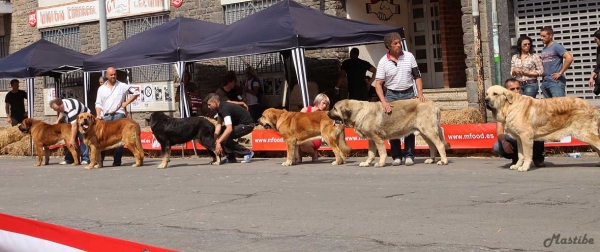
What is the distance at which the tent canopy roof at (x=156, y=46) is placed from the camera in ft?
64.2

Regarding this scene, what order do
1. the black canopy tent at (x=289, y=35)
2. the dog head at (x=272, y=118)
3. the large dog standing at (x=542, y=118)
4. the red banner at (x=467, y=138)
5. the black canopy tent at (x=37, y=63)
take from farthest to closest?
1. the black canopy tent at (x=37, y=63)
2. the black canopy tent at (x=289, y=35)
3. the dog head at (x=272, y=118)
4. the red banner at (x=467, y=138)
5. the large dog standing at (x=542, y=118)

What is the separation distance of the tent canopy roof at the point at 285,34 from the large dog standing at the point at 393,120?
369 centimetres

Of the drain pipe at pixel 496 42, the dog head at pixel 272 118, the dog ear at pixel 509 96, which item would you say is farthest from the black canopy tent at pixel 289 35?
the dog ear at pixel 509 96

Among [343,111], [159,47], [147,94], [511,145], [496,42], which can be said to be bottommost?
[511,145]

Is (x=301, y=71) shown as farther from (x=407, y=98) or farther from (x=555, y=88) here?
(x=555, y=88)

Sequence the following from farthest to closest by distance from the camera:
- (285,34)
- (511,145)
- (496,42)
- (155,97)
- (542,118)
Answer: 1. (155,97)
2. (496,42)
3. (285,34)
4. (511,145)
5. (542,118)

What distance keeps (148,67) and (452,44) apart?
9296 millimetres

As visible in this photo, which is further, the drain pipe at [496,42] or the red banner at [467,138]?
the drain pipe at [496,42]

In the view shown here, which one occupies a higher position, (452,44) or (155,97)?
(452,44)

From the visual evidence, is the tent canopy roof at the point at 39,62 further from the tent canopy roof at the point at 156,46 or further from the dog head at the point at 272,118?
the dog head at the point at 272,118

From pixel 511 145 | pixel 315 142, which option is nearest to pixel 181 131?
pixel 315 142

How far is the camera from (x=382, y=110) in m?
13.8

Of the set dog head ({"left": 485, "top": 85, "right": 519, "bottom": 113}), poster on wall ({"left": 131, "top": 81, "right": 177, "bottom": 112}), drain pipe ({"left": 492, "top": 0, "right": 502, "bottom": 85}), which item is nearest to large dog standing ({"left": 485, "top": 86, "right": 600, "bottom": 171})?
dog head ({"left": 485, "top": 85, "right": 519, "bottom": 113})

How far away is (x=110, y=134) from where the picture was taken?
662 inches
